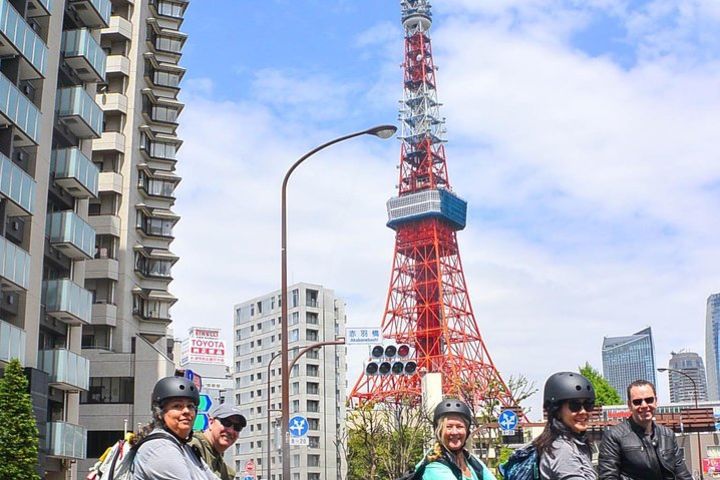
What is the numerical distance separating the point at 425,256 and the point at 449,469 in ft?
272

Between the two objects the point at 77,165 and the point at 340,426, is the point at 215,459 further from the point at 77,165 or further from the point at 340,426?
the point at 340,426

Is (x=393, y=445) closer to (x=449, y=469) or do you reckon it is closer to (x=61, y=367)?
(x=61, y=367)

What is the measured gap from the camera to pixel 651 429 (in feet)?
19.1

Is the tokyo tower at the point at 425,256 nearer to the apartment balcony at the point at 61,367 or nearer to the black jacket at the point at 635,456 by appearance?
the apartment balcony at the point at 61,367

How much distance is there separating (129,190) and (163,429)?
41.4 meters

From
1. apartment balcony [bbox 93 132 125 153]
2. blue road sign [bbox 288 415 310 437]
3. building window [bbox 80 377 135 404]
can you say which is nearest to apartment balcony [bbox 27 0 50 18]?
apartment balcony [bbox 93 132 125 153]

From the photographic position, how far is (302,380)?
93812 millimetres

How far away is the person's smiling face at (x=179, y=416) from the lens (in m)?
4.50

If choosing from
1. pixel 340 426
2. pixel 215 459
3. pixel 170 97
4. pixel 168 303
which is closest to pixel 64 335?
pixel 168 303

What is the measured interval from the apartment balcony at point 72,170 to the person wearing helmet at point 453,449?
29167mm

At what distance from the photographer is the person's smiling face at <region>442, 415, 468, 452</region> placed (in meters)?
5.00

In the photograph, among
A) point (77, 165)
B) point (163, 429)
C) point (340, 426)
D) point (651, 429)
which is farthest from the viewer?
point (340, 426)

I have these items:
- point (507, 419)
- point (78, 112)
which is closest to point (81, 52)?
point (78, 112)

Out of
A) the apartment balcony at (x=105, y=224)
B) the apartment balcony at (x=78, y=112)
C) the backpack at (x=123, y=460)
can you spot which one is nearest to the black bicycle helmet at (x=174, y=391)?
the backpack at (x=123, y=460)
